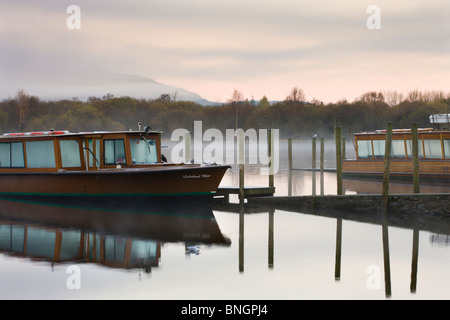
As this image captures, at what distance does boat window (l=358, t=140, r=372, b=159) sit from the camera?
34109 millimetres

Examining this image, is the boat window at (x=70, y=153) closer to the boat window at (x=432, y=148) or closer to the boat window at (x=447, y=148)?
the boat window at (x=432, y=148)

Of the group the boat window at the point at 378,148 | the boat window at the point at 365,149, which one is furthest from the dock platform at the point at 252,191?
the boat window at the point at 365,149

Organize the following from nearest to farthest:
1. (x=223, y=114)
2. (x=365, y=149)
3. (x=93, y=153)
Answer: (x=93, y=153) → (x=365, y=149) → (x=223, y=114)

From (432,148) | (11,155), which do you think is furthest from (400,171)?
(11,155)

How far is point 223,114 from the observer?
398 feet

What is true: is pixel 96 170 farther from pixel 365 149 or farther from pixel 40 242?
pixel 365 149

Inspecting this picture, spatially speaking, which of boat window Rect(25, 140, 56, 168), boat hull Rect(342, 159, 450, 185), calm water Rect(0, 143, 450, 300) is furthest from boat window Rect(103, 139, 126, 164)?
boat hull Rect(342, 159, 450, 185)

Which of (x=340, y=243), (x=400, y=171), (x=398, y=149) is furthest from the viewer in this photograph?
(x=398, y=149)

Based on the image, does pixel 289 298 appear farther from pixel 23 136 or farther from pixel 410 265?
pixel 23 136

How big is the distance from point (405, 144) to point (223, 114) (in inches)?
3540

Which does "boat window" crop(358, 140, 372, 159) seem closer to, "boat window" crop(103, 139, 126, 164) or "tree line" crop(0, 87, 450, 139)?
"boat window" crop(103, 139, 126, 164)

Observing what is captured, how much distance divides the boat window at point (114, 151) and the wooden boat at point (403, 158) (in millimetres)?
15276

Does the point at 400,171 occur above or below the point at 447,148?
below

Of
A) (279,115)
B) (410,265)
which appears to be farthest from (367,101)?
(410,265)
